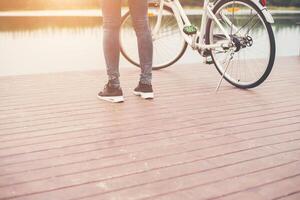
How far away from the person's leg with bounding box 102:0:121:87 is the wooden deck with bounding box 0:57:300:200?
0.27m

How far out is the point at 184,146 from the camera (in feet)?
8.36

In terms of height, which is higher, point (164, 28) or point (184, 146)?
point (164, 28)

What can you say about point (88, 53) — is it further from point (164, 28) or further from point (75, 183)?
point (75, 183)

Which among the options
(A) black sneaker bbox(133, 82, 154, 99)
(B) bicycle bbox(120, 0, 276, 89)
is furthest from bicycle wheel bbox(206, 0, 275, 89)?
(A) black sneaker bbox(133, 82, 154, 99)

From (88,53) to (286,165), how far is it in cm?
689

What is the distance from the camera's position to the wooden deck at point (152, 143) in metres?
2.03

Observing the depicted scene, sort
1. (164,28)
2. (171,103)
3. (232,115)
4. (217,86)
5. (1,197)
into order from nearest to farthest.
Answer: (1,197) → (232,115) → (171,103) → (217,86) → (164,28)

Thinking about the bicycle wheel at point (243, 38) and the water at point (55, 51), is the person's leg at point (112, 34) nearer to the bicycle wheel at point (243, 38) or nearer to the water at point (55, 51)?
the bicycle wheel at point (243, 38)

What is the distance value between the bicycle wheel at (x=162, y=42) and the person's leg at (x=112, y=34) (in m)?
1.13

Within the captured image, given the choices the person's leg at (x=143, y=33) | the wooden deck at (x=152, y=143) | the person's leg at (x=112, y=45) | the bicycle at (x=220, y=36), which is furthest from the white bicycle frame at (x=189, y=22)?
the person's leg at (x=112, y=45)

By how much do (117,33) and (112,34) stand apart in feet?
0.13

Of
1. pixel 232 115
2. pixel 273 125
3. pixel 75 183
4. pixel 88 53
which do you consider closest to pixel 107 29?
pixel 232 115

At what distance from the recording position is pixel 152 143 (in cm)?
259

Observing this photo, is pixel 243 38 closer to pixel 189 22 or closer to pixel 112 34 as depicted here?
pixel 189 22
